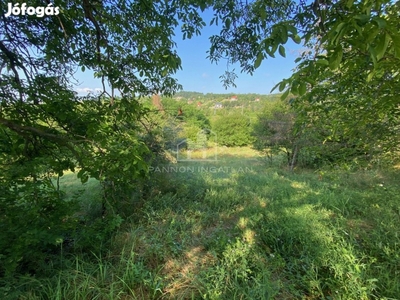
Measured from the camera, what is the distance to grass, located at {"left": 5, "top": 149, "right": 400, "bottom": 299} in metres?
1.56

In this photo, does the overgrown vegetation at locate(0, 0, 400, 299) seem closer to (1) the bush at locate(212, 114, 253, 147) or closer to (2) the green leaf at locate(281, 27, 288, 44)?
(2) the green leaf at locate(281, 27, 288, 44)

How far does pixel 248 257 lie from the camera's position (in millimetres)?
1984

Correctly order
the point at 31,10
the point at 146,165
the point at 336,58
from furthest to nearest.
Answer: the point at 31,10
the point at 146,165
the point at 336,58

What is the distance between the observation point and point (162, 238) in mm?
2439

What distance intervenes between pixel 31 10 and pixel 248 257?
3.38 meters

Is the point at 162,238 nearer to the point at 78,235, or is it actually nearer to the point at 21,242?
the point at 78,235

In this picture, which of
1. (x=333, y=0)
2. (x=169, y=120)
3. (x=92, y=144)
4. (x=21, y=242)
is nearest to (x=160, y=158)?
(x=169, y=120)

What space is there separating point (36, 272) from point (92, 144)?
4.36ft

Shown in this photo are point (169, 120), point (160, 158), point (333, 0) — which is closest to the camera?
point (333, 0)

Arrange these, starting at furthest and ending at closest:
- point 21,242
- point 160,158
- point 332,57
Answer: point 160,158
point 21,242
point 332,57

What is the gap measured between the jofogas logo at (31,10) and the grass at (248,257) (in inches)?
97.1

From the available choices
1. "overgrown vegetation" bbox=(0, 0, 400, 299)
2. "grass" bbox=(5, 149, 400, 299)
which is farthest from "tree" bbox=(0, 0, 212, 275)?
"grass" bbox=(5, 149, 400, 299)

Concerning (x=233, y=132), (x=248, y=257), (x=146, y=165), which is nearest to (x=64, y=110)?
(x=146, y=165)

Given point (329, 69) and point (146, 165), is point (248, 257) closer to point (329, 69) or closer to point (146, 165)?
point (146, 165)
